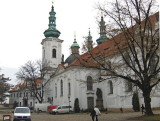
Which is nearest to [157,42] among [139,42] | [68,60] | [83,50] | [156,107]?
[139,42]

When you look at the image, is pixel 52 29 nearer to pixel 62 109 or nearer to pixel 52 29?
pixel 52 29

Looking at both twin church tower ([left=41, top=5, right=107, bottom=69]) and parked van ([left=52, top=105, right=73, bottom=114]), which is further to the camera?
twin church tower ([left=41, top=5, right=107, bottom=69])

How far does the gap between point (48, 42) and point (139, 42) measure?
38330 mm

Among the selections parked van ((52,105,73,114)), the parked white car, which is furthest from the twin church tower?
the parked white car

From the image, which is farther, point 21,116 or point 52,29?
point 52,29

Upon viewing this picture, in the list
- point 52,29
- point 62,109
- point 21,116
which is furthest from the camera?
point 52,29

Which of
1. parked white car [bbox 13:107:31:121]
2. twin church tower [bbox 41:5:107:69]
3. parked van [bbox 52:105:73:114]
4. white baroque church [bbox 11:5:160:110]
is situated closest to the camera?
parked white car [bbox 13:107:31:121]

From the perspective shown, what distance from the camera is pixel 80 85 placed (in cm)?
4244

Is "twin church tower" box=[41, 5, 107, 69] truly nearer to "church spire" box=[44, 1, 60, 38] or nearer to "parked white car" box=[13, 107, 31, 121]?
"church spire" box=[44, 1, 60, 38]

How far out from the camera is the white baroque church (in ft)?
113

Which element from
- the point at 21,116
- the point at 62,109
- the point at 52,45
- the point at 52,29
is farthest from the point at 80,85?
the point at 21,116

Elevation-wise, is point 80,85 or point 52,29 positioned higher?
point 52,29

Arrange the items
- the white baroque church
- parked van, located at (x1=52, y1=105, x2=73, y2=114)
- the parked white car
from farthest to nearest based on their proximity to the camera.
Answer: parked van, located at (x1=52, y1=105, x2=73, y2=114), the white baroque church, the parked white car

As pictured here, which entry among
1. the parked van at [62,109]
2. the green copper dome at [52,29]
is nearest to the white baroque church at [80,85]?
the green copper dome at [52,29]
